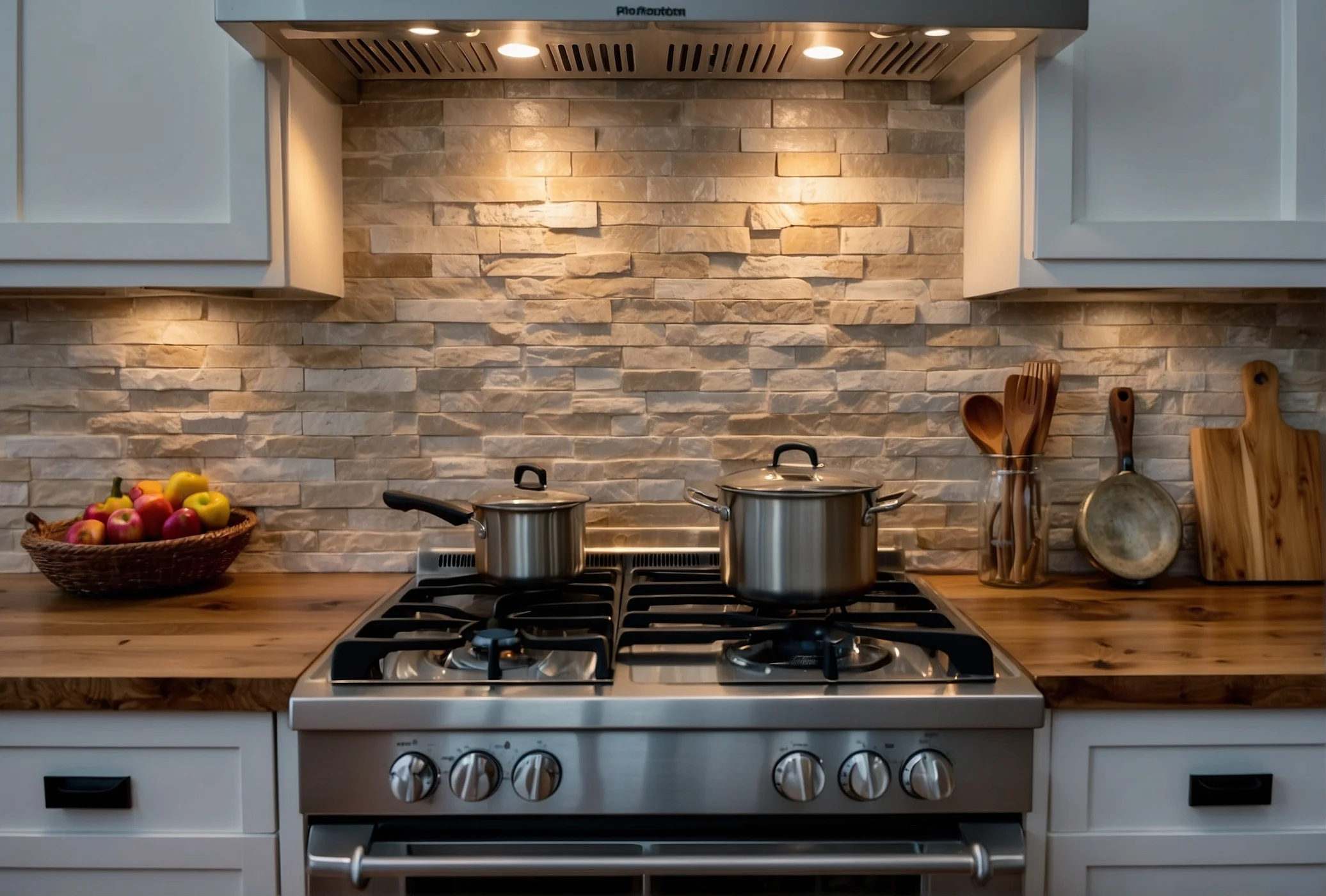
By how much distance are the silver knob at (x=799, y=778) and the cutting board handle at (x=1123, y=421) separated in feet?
3.49

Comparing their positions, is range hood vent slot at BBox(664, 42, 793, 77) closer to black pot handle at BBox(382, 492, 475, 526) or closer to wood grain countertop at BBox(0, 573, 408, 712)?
black pot handle at BBox(382, 492, 475, 526)

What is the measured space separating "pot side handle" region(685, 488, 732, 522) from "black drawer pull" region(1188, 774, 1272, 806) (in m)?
0.75

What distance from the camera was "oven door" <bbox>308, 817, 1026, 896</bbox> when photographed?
132 centimetres

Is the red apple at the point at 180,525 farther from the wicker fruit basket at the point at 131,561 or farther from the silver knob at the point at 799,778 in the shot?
the silver knob at the point at 799,778

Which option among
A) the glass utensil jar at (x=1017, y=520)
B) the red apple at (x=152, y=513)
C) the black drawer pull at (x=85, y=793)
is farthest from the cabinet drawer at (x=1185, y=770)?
the red apple at (x=152, y=513)

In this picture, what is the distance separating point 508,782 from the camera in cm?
137

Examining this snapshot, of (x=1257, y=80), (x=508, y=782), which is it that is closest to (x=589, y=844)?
(x=508, y=782)

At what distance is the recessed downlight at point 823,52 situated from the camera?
1778 mm

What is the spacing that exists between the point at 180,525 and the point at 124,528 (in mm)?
90

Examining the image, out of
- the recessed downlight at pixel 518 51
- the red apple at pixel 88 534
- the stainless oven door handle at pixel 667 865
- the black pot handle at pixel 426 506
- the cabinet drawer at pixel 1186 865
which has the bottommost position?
the cabinet drawer at pixel 1186 865

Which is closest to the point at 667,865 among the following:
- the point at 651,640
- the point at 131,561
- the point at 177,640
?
the point at 651,640

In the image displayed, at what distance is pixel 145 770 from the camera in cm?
144

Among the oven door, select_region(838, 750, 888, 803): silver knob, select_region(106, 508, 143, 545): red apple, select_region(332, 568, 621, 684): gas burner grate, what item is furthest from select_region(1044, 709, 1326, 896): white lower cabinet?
select_region(106, 508, 143, 545): red apple

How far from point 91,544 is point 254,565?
0.35 metres
